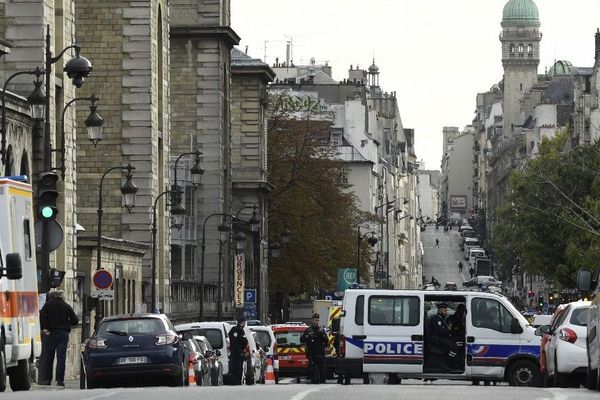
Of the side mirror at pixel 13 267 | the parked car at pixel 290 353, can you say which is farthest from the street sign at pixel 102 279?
the side mirror at pixel 13 267

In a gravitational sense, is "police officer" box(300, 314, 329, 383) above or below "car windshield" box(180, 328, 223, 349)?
below

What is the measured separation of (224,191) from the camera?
99062mm

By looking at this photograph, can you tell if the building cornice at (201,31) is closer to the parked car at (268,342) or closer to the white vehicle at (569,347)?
the parked car at (268,342)

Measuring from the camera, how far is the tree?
363 ft

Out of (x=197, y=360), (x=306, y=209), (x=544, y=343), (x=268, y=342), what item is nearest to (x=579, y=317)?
(x=544, y=343)

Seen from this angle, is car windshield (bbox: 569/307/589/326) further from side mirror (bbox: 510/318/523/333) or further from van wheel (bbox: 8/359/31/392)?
van wheel (bbox: 8/359/31/392)

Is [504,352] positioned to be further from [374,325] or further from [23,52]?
[23,52]

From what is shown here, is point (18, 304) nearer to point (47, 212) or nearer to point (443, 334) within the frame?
point (47, 212)

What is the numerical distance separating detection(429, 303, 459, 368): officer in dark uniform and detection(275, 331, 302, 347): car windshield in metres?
18.8

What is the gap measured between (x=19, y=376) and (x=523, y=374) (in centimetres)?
1196

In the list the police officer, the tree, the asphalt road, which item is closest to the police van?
the police officer

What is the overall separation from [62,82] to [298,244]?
168 feet

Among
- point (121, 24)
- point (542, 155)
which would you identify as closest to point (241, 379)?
point (121, 24)

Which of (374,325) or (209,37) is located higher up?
(209,37)
